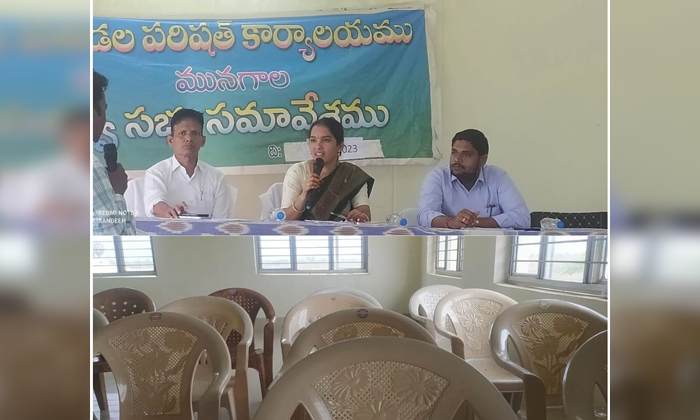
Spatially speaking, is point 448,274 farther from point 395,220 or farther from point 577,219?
point 577,219

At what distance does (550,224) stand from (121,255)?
98 cm

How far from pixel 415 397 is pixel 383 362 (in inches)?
3.6

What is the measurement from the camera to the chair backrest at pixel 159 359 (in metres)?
0.98

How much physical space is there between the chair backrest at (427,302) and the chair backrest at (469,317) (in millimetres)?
14

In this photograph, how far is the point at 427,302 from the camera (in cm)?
113

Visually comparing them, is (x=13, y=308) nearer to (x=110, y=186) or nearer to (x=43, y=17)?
(x=43, y=17)

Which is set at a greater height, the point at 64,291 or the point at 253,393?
the point at 64,291

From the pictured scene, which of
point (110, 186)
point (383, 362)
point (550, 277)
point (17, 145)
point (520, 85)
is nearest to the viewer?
point (17, 145)

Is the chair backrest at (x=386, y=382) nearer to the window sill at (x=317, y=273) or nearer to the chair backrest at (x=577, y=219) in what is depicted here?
the window sill at (x=317, y=273)

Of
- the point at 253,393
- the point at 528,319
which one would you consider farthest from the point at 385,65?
the point at 253,393

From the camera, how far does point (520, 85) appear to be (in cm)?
102

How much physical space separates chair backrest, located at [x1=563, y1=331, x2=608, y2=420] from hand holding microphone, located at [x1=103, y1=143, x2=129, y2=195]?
106 centimetres

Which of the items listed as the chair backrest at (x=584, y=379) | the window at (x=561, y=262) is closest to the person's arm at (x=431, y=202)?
the window at (x=561, y=262)

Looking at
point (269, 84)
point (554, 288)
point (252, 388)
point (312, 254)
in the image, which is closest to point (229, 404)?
point (252, 388)
